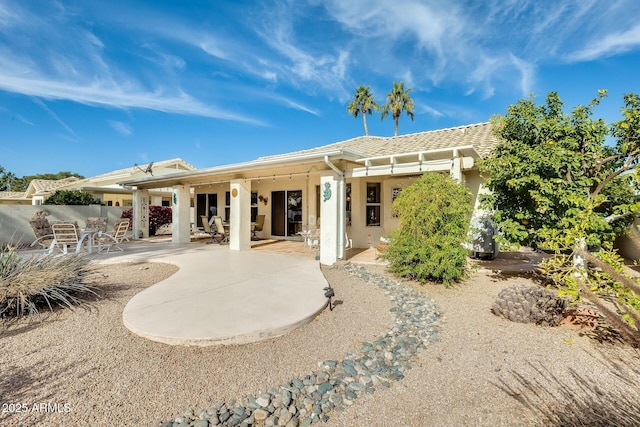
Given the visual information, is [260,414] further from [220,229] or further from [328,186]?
[220,229]

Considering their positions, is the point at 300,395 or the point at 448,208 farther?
the point at 448,208

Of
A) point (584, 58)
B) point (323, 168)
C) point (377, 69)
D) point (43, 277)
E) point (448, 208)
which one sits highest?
point (377, 69)

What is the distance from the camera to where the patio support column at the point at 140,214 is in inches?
616

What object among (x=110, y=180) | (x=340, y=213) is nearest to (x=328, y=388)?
(x=340, y=213)

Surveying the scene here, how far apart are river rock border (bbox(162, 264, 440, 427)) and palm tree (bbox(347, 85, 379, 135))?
101ft

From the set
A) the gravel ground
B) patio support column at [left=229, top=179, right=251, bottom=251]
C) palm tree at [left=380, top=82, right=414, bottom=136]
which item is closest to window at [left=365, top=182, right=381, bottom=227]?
patio support column at [left=229, top=179, right=251, bottom=251]

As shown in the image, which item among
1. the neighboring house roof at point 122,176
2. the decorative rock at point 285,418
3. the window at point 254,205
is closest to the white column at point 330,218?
the decorative rock at point 285,418

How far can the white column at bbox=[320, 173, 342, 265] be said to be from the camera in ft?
28.6

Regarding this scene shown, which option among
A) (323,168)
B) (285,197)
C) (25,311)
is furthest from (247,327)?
(285,197)

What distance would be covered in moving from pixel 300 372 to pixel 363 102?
32594 millimetres

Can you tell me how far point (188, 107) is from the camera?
17.3 meters

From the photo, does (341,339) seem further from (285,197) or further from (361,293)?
(285,197)

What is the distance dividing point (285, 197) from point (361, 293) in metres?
9.11

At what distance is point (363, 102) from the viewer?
106 ft
